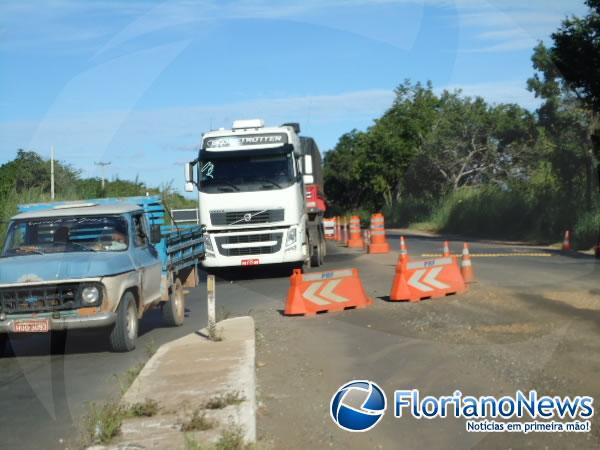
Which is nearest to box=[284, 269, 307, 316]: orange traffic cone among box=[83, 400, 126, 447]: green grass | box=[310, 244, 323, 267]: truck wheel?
box=[83, 400, 126, 447]: green grass

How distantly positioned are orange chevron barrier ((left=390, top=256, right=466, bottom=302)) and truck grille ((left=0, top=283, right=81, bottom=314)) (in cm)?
585

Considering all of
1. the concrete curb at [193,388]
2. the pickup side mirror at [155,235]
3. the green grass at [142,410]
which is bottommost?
the concrete curb at [193,388]

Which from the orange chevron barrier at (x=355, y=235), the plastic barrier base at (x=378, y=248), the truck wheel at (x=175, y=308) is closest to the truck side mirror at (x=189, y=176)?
the truck wheel at (x=175, y=308)

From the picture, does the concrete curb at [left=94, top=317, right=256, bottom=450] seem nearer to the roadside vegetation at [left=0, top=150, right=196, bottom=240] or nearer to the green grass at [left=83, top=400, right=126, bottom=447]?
the green grass at [left=83, top=400, right=126, bottom=447]

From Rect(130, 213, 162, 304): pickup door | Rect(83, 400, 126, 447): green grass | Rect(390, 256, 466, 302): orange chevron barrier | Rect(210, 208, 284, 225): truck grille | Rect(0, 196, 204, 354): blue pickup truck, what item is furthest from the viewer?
Rect(210, 208, 284, 225): truck grille

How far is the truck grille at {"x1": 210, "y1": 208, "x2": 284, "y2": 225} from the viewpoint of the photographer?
781 inches

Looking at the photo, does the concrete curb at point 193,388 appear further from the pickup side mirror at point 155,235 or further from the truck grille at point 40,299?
the pickup side mirror at point 155,235

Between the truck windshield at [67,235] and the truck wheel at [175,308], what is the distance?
5.85 feet

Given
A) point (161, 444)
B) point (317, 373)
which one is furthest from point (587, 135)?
point (161, 444)

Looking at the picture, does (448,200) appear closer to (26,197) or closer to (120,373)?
A: (26,197)

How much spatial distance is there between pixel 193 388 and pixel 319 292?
18.8 ft

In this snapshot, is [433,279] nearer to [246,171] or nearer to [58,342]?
[58,342]

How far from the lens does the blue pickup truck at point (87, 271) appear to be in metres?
10.5

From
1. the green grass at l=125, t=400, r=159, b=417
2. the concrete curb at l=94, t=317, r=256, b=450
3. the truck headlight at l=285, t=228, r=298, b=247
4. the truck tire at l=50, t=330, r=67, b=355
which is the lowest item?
the truck tire at l=50, t=330, r=67, b=355
